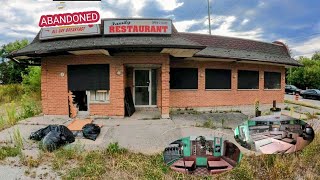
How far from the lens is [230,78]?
1596 centimetres

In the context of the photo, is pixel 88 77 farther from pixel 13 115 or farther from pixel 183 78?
pixel 183 78

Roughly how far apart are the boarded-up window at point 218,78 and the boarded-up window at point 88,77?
640cm

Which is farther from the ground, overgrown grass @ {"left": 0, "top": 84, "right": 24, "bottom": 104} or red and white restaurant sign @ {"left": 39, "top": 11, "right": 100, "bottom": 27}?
red and white restaurant sign @ {"left": 39, "top": 11, "right": 100, "bottom": 27}

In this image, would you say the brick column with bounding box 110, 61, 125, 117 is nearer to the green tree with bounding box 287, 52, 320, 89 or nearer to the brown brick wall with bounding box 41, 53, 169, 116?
the brown brick wall with bounding box 41, 53, 169, 116

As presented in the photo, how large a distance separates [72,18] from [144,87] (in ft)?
16.1

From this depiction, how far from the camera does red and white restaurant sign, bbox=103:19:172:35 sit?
38.0 ft

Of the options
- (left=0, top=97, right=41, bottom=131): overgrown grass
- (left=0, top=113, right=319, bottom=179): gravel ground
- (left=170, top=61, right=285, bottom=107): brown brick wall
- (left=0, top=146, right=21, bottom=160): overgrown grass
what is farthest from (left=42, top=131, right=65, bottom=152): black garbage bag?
(left=170, top=61, right=285, bottom=107): brown brick wall

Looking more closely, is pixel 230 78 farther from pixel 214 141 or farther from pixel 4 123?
pixel 214 141

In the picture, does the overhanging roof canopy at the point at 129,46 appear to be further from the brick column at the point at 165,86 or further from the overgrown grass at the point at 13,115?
the overgrown grass at the point at 13,115

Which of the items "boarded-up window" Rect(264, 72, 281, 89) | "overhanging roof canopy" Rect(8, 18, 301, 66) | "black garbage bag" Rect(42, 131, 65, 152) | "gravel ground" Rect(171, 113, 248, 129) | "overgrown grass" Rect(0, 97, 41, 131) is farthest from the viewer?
"boarded-up window" Rect(264, 72, 281, 89)

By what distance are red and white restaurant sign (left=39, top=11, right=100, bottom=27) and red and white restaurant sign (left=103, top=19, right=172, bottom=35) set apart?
574 mm

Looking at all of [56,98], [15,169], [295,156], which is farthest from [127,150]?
[56,98]

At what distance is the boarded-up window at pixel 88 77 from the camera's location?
1170cm

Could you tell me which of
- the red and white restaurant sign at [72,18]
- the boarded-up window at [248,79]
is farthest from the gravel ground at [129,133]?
the boarded-up window at [248,79]
